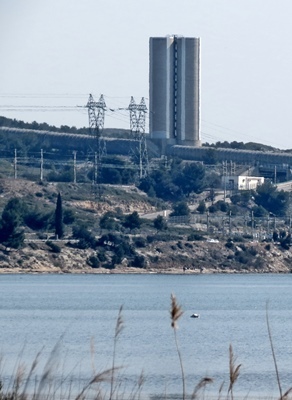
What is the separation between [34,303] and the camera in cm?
6091

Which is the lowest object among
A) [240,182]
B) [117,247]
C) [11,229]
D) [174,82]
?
[117,247]

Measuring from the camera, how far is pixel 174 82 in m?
146

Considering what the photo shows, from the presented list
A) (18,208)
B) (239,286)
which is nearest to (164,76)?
(18,208)

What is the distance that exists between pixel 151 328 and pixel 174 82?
103280mm

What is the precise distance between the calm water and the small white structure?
51.7m

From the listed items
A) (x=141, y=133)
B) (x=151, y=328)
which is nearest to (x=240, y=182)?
(x=141, y=133)

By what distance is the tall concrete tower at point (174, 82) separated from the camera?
5763 inches

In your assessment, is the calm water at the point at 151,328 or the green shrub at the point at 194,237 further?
the green shrub at the point at 194,237

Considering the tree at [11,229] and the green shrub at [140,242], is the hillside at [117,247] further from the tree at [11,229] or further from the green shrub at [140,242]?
the tree at [11,229]

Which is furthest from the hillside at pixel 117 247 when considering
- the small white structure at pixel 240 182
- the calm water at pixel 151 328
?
the small white structure at pixel 240 182

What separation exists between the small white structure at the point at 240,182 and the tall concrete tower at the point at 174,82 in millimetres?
9479

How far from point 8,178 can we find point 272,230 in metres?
28.4

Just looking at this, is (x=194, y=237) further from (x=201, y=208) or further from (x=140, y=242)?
(x=201, y=208)

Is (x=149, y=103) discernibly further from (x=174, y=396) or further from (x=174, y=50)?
(x=174, y=396)
